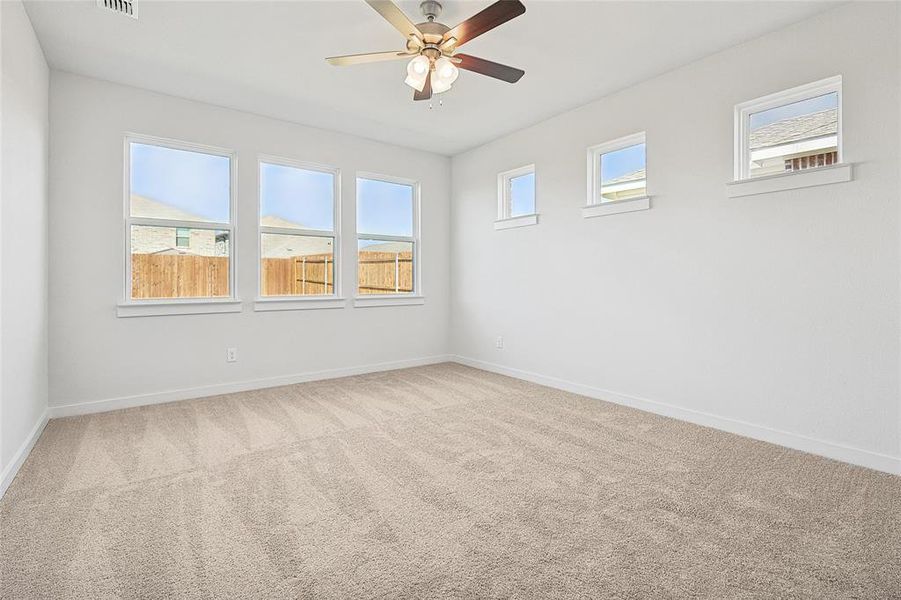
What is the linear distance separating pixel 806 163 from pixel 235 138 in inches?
187

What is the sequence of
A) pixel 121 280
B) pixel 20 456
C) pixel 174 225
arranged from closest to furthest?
1. pixel 20 456
2. pixel 121 280
3. pixel 174 225

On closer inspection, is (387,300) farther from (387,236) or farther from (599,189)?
(599,189)

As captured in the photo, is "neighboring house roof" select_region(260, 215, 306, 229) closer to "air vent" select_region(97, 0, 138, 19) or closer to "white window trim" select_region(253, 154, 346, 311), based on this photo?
"white window trim" select_region(253, 154, 346, 311)

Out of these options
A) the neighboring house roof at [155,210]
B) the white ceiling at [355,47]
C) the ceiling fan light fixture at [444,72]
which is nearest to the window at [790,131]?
the white ceiling at [355,47]

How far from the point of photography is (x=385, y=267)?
550 centimetres

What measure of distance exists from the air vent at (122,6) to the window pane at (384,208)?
2.69 meters

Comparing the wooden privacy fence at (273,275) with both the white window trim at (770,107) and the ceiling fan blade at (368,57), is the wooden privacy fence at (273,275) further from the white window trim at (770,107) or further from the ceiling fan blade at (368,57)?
the white window trim at (770,107)

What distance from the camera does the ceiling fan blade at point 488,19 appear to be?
216 centimetres

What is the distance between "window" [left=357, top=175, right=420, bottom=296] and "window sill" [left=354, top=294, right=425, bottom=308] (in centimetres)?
7

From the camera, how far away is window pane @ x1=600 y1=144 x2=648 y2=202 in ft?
12.7

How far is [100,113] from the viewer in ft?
12.0

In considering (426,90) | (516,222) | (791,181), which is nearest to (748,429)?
(791,181)

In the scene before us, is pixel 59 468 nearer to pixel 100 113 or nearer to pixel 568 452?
pixel 100 113

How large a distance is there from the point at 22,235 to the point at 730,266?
471 centimetres
